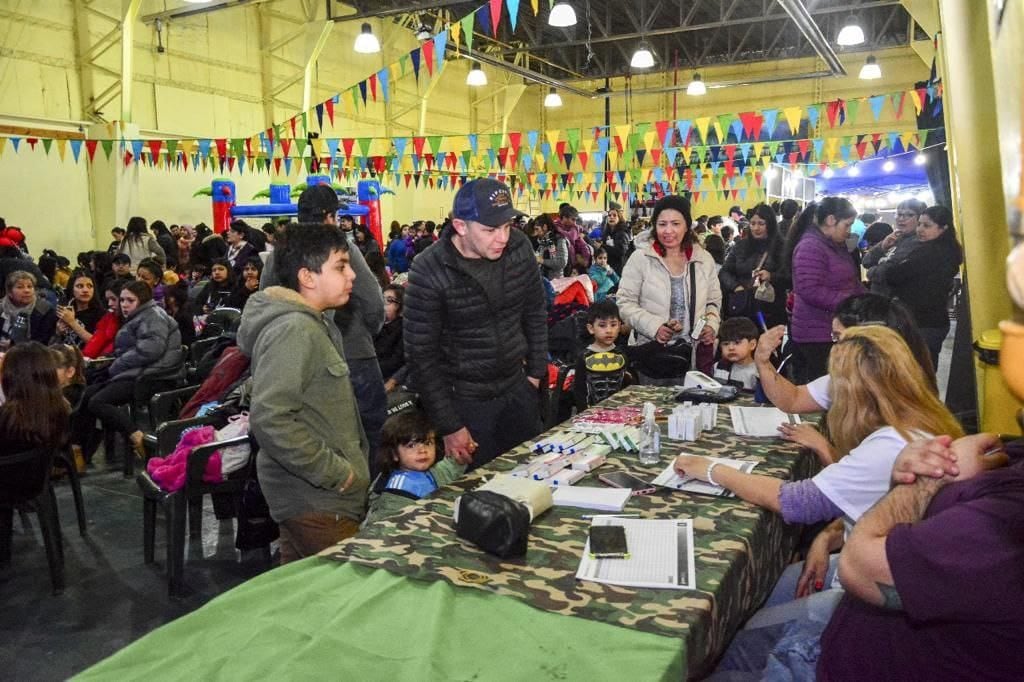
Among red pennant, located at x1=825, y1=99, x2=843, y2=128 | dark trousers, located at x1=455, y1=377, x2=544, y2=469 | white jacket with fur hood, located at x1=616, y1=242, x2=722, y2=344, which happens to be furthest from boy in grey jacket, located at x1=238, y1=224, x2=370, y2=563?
red pennant, located at x1=825, y1=99, x2=843, y2=128

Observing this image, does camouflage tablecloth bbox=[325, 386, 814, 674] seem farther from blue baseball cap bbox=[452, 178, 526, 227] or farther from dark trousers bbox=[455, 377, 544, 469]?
blue baseball cap bbox=[452, 178, 526, 227]

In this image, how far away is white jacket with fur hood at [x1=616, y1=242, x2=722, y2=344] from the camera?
3.78 meters

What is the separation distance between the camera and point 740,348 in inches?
150

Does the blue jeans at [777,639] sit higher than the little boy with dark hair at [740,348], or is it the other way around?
the little boy with dark hair at [740,348]

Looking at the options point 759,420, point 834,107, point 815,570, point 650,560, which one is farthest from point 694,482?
point 834,107

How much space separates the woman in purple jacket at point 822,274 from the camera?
13.8 ft

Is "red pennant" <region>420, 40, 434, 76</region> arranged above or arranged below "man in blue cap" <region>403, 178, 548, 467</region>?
above

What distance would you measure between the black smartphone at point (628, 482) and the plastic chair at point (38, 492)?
2.47 metres

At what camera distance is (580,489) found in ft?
6.82

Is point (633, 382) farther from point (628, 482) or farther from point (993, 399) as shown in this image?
point (628, 482)

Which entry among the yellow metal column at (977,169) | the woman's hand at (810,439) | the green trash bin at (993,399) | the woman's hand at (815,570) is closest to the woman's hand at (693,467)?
the woman's hand at (815,570)

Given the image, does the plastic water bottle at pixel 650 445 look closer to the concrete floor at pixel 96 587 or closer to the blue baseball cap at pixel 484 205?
the blue baseball cap at pixel 484 205

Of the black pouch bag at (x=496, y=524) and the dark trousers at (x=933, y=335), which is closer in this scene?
the black pouch bag at (x=496, y=524)

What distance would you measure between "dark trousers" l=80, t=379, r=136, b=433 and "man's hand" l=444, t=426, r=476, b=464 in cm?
290
